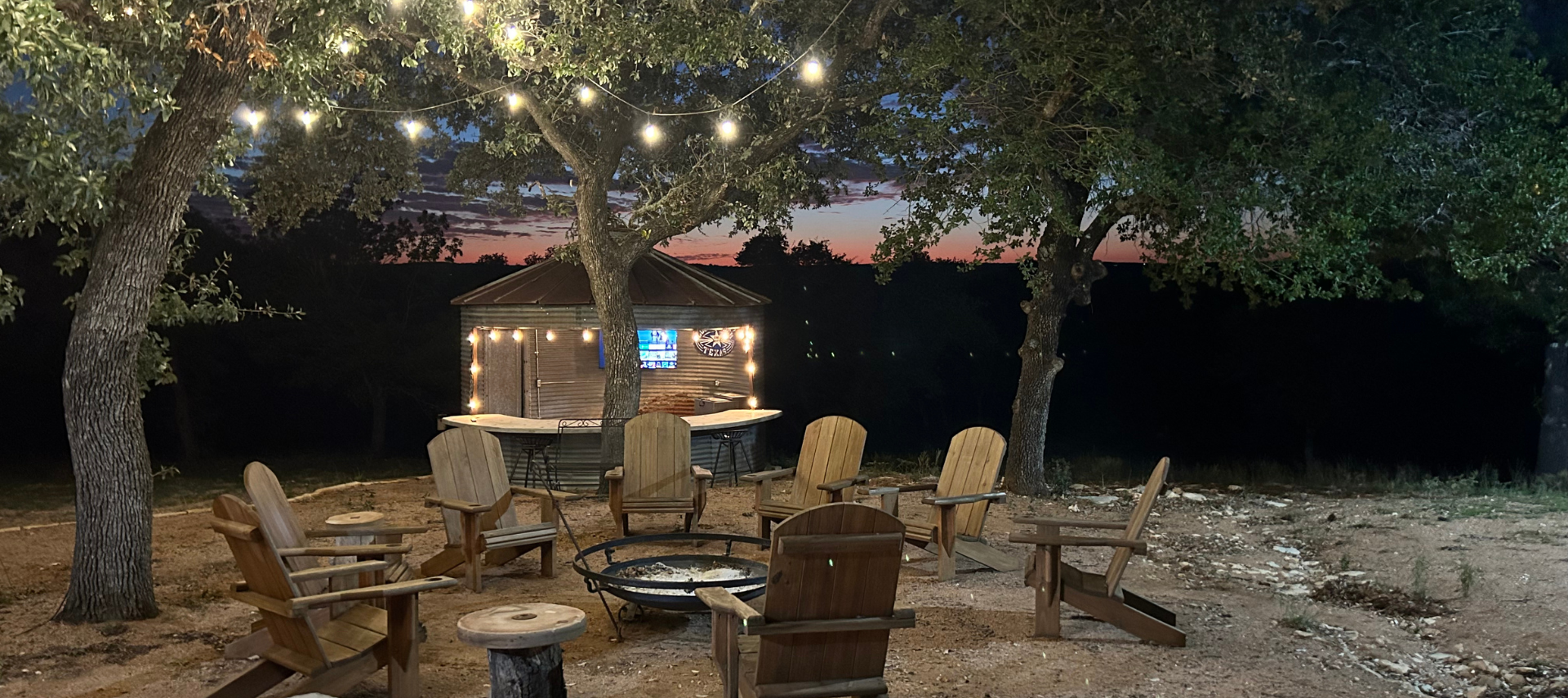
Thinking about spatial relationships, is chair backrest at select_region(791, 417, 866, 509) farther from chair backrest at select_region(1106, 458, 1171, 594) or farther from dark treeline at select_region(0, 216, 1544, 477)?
dark treeline at select_region(0, 216, 1544, 477)

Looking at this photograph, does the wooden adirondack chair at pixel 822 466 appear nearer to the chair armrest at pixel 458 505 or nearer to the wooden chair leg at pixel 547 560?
the wooden chair leg at pixel 547 560

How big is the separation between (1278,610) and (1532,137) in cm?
494

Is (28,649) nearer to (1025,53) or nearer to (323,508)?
(323,508)

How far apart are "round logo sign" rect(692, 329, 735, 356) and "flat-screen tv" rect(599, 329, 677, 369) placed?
14.6 inches

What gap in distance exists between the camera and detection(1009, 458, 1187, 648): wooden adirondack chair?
493 cm

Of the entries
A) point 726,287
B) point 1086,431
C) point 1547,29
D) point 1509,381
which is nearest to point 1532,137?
point 1547,29

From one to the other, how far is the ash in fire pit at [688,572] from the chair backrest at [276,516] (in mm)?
1459

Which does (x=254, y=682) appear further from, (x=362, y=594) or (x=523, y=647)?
(x=523, y=647)

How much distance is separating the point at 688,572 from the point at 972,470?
2.09 metres

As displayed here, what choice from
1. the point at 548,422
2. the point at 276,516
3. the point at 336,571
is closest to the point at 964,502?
the point at 336,571

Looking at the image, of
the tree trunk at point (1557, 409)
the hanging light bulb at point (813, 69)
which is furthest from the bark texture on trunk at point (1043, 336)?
the tree trunk at point (1557, 409)

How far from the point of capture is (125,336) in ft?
17.5

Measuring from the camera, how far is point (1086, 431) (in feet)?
80.6

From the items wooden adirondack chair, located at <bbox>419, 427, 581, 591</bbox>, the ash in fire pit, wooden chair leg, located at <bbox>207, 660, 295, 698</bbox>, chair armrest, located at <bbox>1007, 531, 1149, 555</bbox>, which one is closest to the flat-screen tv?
wooden adirondack chair, located at <bbox>419, 427, 581, 591</bbox>
